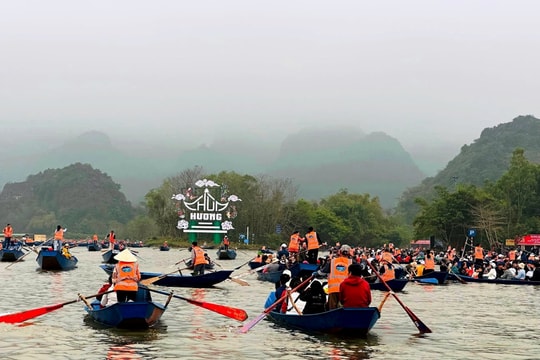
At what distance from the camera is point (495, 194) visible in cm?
9100

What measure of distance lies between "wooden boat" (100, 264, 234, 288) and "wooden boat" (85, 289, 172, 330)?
10.9m

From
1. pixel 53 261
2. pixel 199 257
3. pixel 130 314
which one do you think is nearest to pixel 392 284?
pixel 199 257

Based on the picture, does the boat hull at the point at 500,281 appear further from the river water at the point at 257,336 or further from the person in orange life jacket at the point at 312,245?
the person in orange life jacket at the point at 312,245

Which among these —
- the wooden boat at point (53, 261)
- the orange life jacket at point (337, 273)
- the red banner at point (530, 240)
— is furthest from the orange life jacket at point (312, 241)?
the red banner at point (530, 240)

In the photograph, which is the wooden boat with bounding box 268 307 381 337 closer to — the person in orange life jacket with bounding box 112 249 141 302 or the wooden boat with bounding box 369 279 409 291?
the person in orange life jacket with bounding box 112 249 141 302

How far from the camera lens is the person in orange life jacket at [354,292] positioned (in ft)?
51.1

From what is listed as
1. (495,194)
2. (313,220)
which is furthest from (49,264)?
(313,220)

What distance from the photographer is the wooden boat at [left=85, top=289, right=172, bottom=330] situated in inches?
632

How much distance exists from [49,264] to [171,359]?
28204 mm

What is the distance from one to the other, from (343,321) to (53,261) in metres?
27.4

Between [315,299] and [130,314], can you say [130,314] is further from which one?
[315,299]

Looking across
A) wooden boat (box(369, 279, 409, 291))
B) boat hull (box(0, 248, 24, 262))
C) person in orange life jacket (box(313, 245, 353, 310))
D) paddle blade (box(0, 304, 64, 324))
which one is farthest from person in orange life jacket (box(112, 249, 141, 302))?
boat hull (box(0, 248, 24, 262))

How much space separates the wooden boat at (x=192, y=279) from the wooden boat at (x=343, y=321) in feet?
37.4

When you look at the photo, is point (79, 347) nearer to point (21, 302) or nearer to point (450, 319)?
point (21, 302)
